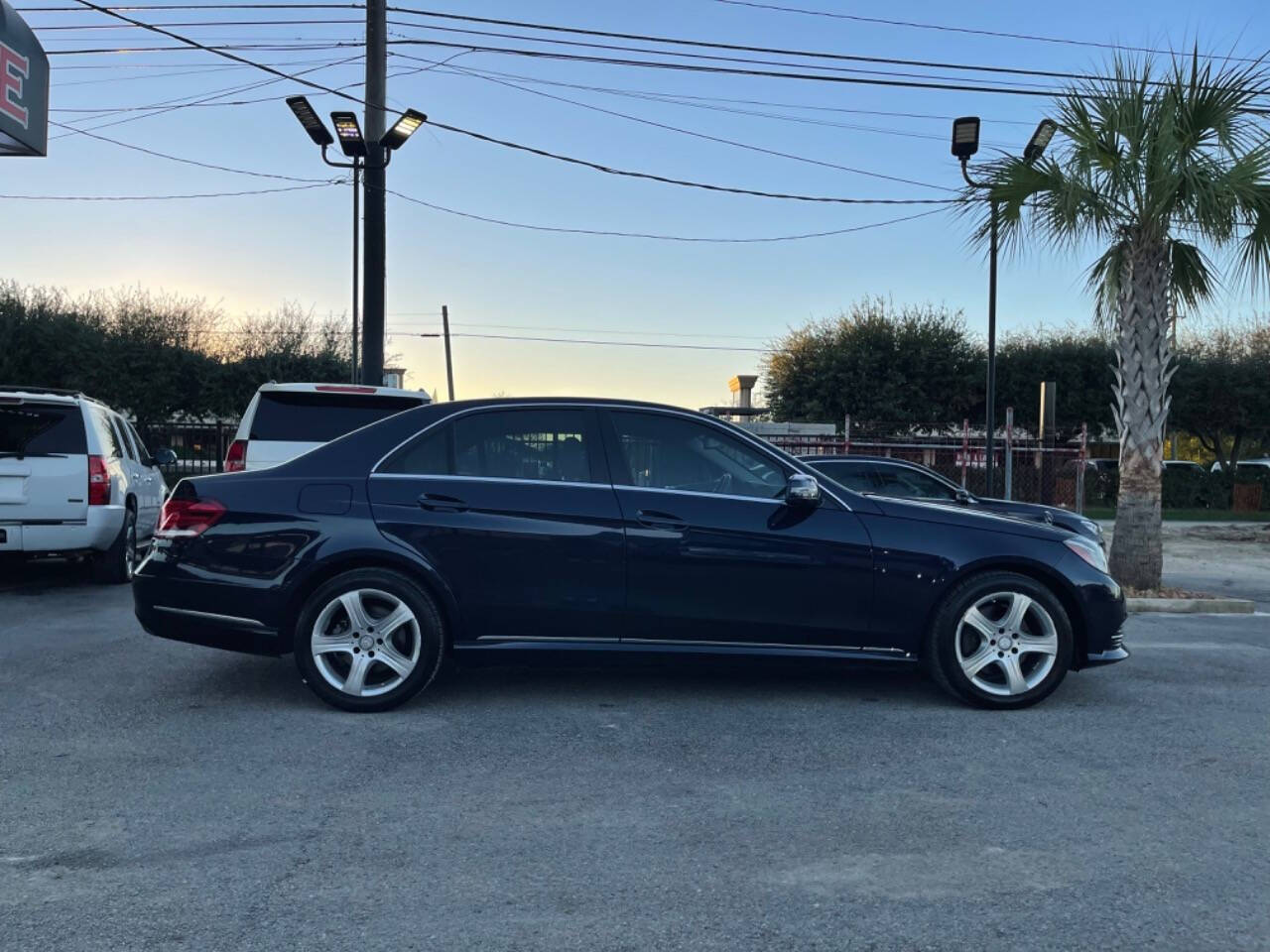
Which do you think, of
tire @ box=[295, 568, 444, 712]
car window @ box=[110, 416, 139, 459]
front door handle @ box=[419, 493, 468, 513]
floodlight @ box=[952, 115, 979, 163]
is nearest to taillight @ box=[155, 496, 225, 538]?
tire @ box=[295, 568, 444, 712]

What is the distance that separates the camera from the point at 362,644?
5.40 m

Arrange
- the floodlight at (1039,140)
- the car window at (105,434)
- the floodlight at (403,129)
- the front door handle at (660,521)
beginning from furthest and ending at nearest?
the floodlight at (403,129) → the floodlight at (1039,140) → the car window at (105,434) → the front door handle at (660,521)

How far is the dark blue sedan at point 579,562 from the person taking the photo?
541 centimetres

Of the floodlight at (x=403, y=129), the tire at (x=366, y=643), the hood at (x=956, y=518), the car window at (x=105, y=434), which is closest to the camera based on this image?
the tire at (x=366, y=643)

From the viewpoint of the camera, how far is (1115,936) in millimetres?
3076

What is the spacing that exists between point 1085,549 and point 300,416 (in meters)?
6.18

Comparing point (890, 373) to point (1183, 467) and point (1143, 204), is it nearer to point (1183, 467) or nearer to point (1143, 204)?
point (1183, 467)

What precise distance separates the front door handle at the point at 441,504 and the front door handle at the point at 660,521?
2.92 ft

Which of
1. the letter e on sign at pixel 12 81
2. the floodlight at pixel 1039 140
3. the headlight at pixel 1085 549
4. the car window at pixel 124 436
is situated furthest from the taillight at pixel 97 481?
the floodlight at pixel 1039 140

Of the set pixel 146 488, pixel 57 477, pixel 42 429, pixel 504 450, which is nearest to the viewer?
pixel 504 450

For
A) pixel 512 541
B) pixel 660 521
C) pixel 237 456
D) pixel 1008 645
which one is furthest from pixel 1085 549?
pixel 237 456

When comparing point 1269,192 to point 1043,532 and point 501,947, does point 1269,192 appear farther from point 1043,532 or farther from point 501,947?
point 501,947

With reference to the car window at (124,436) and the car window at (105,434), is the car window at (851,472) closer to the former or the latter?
the car window at (105,434)

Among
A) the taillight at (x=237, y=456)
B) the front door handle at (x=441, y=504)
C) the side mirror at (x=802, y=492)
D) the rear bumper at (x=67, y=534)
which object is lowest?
the rear bumper at (x=67, y=534)
